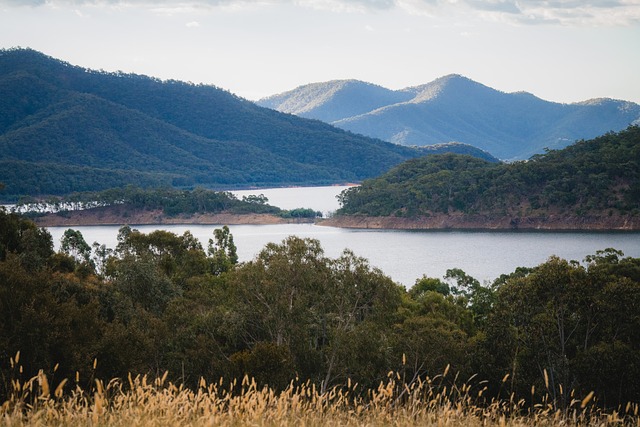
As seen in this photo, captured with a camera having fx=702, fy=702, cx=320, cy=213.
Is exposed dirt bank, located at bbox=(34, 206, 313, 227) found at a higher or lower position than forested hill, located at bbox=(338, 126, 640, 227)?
lower

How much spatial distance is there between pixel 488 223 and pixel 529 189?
359 inches

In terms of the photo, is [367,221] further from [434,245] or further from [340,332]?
[340,332]

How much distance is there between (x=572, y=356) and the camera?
2097 cm

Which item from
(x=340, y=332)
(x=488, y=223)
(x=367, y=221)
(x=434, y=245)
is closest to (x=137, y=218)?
(x=367, y=221)

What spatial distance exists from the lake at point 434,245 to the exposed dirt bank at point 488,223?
4322 millimetres

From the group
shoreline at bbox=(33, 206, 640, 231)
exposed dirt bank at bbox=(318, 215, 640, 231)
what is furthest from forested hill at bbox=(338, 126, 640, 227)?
shoreline at bbox=(33, 206, 640, 231)

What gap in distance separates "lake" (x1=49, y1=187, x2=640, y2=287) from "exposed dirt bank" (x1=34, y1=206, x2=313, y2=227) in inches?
147

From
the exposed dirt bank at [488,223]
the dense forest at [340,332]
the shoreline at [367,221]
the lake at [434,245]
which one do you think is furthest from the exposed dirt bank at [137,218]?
the dense forest at [340,332]

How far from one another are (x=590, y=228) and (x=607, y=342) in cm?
9035

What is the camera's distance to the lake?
74.6 meters

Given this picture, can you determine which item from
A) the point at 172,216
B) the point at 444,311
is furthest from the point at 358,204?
the point at 444,311

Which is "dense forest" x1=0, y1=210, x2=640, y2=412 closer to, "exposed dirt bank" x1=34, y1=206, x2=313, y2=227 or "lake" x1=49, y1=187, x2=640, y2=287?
"lake" x1=49, y1=187, x2=640, y2=287

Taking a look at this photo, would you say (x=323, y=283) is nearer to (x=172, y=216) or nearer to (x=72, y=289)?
(x=72, y=289)

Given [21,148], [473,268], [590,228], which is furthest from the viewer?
[21,148]
